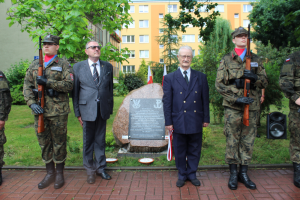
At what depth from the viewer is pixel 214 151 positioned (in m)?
5.57

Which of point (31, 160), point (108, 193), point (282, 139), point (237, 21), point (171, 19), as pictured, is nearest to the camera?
point (108, 193)

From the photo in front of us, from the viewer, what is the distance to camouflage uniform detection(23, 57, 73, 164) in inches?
144

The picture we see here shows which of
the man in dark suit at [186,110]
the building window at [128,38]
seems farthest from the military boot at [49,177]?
the building window at [128,38]

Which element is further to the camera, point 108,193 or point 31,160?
point 31,160

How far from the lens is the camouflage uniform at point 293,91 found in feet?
12.3

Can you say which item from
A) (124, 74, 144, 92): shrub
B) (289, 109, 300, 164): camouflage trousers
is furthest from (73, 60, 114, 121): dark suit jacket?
(124, 74, 144, 92): shrub

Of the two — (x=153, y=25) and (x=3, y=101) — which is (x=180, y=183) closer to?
(x=3, y=101)

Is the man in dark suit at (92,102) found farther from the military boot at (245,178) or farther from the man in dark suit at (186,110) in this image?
the military boot at (245,178)

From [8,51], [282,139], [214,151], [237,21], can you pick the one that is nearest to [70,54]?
[214,151]

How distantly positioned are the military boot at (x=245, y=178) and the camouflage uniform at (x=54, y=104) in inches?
114

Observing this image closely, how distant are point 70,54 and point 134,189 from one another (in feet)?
13.0

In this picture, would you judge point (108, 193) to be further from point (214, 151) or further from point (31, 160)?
point (214, 151)

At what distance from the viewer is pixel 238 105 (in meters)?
3.62

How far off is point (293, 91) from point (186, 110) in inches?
68.7
